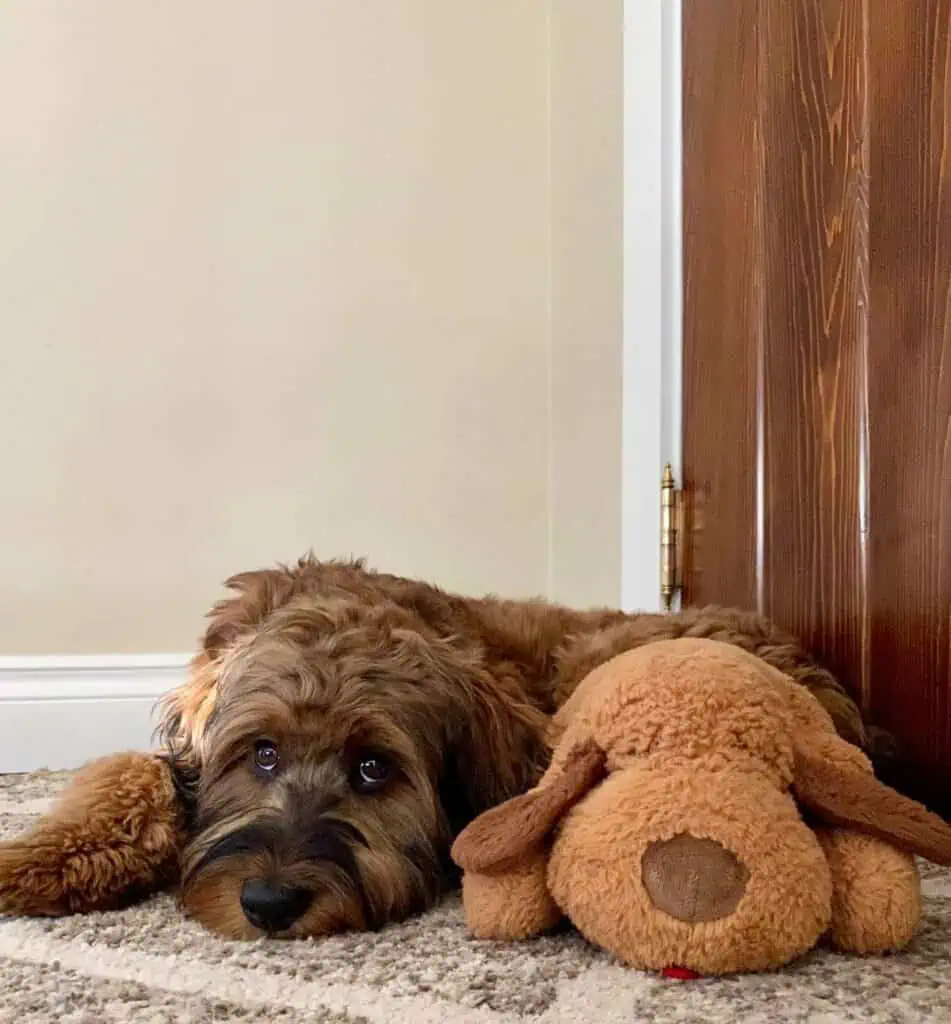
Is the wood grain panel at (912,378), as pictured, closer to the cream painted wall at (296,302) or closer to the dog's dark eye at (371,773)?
the dog's dark eye at (371,773)

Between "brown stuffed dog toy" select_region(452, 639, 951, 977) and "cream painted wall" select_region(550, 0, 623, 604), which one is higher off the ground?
"cream painted wall" select_region(550, 0, 623, 604)

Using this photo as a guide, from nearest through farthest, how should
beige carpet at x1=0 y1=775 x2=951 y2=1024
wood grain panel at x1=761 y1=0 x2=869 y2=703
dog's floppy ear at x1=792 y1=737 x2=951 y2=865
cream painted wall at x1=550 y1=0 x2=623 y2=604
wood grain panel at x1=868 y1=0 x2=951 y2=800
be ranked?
beige carpet at x1=0 y1=775 x2=951 y2=1024, dog's floppy ear at x1=792 y1=737 x2=951 y2=865, wood grain panel at x1=868 y1=0 x2=951 y2=800, wood grain panel at x1=761 y1=0 x2=869 y2=703, cream painted wall at x1=550 y1=0 x2=623 y2=604

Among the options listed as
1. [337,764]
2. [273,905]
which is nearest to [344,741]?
[337,764]

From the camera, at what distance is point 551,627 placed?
75.0 inches

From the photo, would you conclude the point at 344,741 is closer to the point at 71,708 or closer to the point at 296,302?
the point at 71,708

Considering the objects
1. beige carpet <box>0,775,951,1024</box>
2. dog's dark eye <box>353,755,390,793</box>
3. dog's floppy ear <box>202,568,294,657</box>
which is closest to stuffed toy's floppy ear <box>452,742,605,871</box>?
beige carpet <box>0,775,951,1024</box>

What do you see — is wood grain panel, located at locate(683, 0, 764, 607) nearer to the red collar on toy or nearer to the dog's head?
the dog's head

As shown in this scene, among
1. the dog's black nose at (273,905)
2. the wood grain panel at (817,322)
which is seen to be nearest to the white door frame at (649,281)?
the wood grain panel at (817,322)

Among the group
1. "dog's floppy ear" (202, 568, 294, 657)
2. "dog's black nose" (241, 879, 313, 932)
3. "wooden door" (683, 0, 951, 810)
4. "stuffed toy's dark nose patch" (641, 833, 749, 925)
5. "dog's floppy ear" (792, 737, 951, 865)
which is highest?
"wooden door" (683, 0, 951, 810)

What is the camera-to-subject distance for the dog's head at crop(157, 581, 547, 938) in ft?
4.23

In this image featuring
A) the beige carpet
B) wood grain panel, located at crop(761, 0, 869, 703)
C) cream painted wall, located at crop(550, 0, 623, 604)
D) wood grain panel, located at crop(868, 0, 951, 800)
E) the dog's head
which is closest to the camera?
the beige carpet

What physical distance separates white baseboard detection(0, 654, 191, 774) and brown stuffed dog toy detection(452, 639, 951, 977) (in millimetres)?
1533

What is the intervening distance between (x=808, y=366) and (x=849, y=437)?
0.18 metres

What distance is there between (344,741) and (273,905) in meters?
0.24
